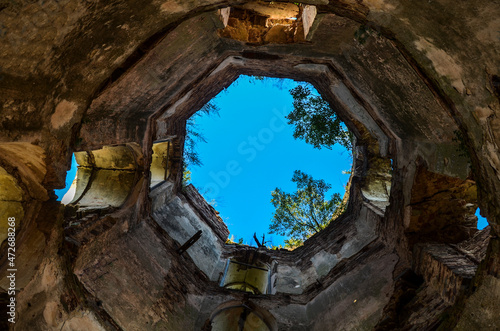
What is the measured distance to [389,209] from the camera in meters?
7.31

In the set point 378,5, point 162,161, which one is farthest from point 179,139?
point 378,5

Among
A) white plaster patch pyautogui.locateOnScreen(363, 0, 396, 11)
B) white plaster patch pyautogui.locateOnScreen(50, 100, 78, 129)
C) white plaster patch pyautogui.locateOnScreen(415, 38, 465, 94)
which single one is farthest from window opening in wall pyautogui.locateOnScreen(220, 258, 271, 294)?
white plaster patch pyautogui.locateOnScreen(363, 0, 396, 11)

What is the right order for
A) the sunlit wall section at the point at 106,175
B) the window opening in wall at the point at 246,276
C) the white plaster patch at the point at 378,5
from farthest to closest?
the window opening in wall at the point at 246,276 < the sunlit wall section at the point at 106,175 < the white plaster patch at the point at 378,5

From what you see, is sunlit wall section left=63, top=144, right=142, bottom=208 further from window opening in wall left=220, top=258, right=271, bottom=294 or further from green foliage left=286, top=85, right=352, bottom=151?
green foliage left=286, top=85, right=352, bottom=151

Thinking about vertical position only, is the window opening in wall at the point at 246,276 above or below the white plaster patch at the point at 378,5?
below

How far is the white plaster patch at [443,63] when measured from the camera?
3.16 m

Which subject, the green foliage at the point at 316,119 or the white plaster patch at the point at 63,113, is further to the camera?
the green foliage at the point at 316,119

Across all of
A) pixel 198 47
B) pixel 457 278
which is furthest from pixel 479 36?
pixel 198 47

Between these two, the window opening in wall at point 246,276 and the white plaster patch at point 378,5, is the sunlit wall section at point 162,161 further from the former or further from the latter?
the white plaster patch at point 378,5

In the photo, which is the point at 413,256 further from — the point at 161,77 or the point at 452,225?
the point at 161,77

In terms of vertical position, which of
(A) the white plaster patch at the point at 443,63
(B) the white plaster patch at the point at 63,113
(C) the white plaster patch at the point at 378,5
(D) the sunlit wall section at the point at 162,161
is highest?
(D) the sunlit wall section at the point at 162,161

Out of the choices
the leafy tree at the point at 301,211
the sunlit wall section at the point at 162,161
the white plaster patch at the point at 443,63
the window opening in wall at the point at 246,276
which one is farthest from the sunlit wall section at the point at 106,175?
the leafy tree at the point at 301,211

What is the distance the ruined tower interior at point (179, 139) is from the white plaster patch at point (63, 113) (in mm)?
32

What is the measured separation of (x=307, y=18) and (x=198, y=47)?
191 cm
